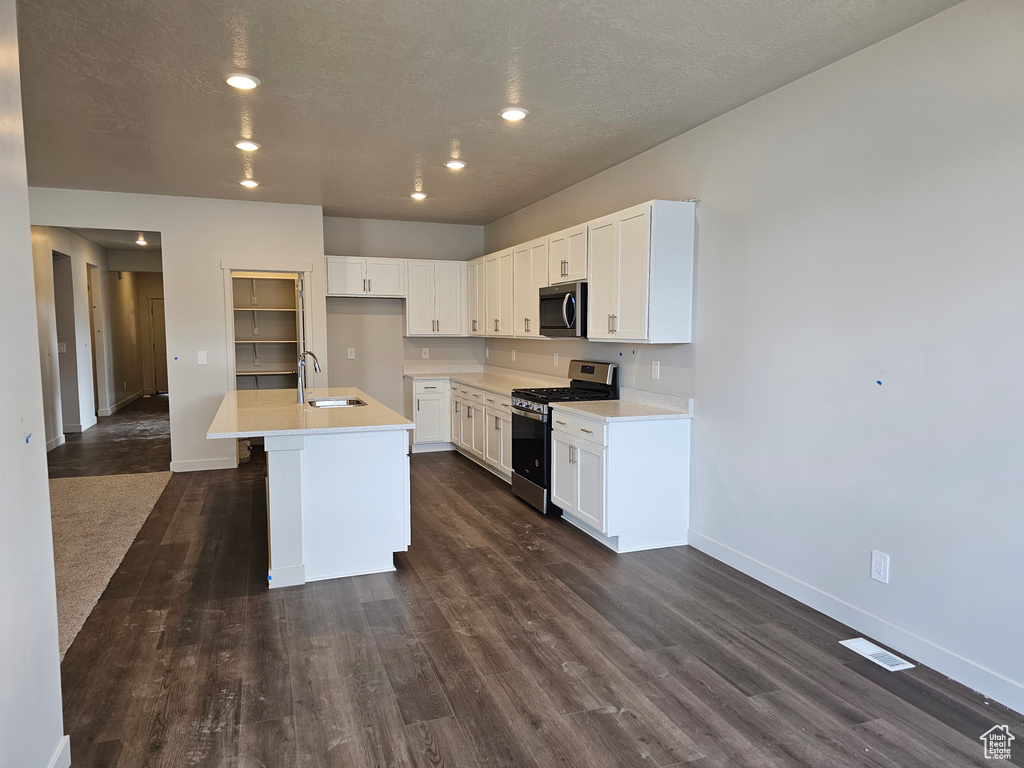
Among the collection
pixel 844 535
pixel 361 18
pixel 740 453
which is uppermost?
pixel 361 18

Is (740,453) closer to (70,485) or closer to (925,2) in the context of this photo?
(925,2)

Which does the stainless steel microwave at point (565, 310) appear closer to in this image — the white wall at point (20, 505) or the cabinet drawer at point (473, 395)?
the cabinet drawer at point (473, 395)

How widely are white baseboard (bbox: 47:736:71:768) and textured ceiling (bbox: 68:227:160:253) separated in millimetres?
6573

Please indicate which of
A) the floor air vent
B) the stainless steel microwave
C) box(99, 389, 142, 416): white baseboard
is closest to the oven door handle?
the stainless steel microwave

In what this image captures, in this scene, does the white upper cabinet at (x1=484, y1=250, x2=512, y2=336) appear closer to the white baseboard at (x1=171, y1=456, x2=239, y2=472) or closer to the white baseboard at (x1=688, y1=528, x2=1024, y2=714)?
the white baseboard at (x1=171, y1=456, x2=239, y2=472)

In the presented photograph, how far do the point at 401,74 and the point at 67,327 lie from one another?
7204 millimetres

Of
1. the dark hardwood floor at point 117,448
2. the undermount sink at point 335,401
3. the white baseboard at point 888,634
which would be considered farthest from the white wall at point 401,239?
the white baseboard at point 888,634

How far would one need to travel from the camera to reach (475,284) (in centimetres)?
688

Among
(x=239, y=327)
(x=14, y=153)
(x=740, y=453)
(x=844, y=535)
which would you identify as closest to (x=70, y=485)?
(x=239, y=327)

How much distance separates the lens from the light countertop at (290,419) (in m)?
3.27

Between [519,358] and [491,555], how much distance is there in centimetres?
309

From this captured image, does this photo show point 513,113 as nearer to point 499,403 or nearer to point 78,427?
point 499,403

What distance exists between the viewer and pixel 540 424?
180 inches

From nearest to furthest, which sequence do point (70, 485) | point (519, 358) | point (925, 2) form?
point (925, 2), point (70, 485), point (519, 358)
